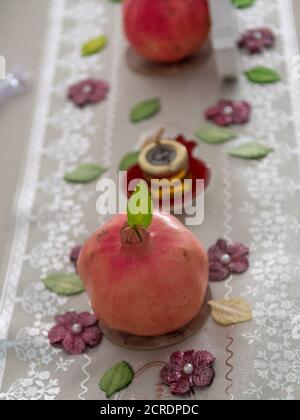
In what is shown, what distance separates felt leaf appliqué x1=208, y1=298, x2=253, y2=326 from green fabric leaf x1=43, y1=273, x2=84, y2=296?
16 cm

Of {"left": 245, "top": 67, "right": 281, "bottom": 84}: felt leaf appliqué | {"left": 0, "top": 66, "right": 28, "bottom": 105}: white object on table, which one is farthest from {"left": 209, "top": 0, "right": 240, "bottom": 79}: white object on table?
{"left": 0, "top": 66, "right": 28, "bottom": 105}: white object on table

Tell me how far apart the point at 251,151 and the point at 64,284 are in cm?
30

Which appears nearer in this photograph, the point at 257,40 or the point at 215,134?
the point at 215,134

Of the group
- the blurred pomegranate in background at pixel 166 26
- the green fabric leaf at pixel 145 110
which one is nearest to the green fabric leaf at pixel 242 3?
the blurred pomegranate in background at pixel 166 26

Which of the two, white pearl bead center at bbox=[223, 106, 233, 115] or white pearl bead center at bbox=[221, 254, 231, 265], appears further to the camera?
white pearl bead center at bbox=[223, 106, 233, 115]

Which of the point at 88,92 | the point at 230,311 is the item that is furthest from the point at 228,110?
the point at 230,311

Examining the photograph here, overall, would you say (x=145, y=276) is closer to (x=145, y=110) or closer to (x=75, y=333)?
(x=75, y=333)

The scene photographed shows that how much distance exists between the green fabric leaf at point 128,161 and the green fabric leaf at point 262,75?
209 mm

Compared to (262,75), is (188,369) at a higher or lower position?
lower

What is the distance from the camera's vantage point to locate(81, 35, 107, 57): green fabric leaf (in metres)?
1.23

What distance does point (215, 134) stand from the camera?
1.04 meters

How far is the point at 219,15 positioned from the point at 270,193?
27 centimetres

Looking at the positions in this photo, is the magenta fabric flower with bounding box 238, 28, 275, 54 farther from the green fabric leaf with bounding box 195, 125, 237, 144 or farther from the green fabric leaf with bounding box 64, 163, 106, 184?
the green fabric leaf with bounding box 64, 163, 106, 184
